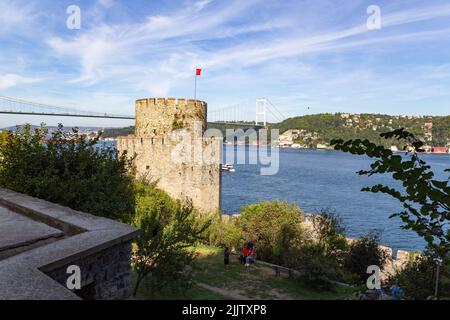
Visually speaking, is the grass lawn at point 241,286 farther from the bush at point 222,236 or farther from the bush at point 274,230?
the bush at point 222,236

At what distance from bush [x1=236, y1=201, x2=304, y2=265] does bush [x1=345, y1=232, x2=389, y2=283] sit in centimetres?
293

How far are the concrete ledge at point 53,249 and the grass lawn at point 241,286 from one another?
16.3ft

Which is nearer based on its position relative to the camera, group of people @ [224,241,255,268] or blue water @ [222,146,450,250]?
group of people @ [224,241,255,268]

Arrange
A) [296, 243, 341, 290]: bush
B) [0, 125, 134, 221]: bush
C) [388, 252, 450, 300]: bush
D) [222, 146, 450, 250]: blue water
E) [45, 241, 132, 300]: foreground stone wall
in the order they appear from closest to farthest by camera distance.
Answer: [45, 241, 132, 300]: foreground stone wall, [0, 125, 134, 221]: bush, [388, 252, 450, 300]: bush, [296, 243, 341, 290]: bush, [222, 146, 450, 250]: blue water

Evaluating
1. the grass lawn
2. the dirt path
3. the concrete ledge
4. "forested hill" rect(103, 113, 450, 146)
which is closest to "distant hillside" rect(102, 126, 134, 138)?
the grass lawn

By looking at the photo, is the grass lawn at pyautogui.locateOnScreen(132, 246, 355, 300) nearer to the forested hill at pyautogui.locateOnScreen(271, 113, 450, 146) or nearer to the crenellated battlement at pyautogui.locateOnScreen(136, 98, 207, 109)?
the crenellated battlement at pyautogui.locateOnScreen(136, 98, 207, 109)

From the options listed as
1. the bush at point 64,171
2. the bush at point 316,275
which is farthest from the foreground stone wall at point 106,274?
the bush at point 316,275

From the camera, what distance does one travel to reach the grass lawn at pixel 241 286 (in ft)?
36.7

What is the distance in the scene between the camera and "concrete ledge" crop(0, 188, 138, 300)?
2.98m

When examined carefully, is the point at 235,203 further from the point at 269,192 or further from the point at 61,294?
the point at 61,294

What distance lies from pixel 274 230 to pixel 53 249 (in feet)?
52.5

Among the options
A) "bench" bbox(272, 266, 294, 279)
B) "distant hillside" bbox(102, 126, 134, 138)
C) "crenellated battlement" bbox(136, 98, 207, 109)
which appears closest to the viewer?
"bench" bbox(272, 266, 294, 279)

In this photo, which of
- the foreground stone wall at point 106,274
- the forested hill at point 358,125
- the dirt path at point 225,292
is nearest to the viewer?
the foreground stone wall at point 106,274
